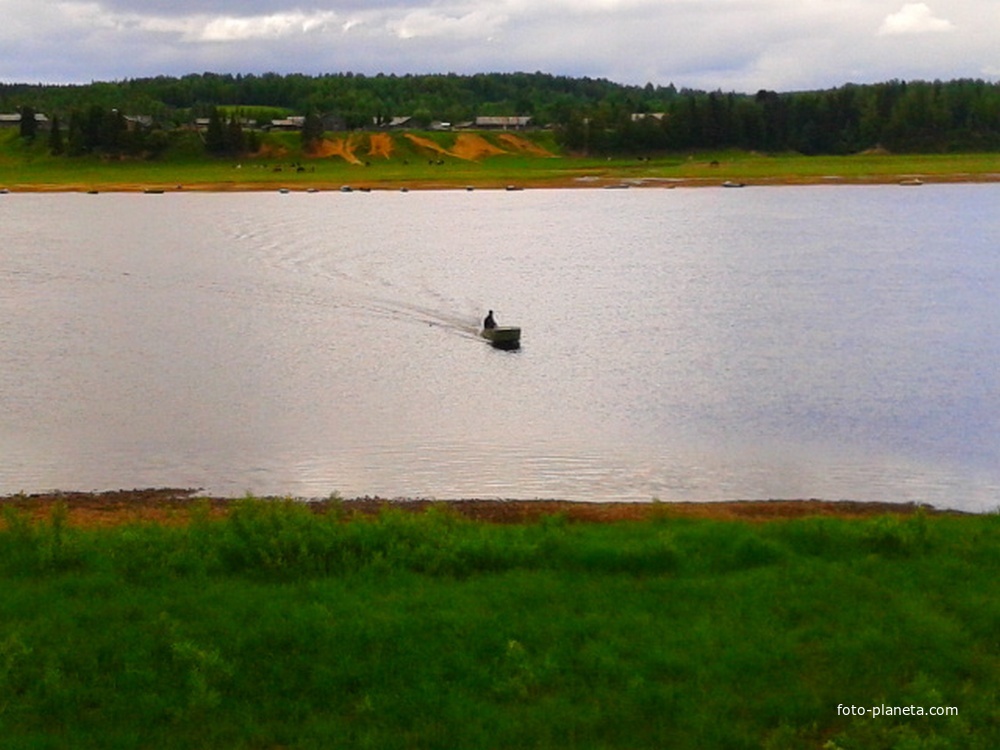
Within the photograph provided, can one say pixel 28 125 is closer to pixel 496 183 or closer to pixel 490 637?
pixel 496 183

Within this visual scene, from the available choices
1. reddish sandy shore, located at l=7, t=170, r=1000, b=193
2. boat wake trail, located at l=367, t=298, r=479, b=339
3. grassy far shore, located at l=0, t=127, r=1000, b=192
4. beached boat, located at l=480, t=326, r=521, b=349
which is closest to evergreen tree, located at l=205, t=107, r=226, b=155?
grassy far shore, located at l=0, t=127, r=1000, b=192

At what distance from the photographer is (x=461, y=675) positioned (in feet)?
35.6

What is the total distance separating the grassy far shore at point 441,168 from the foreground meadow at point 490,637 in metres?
121

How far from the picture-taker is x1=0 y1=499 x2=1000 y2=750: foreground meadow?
391 inches

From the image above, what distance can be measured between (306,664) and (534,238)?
242 ft

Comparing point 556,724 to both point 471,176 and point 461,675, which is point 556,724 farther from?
point 471,176

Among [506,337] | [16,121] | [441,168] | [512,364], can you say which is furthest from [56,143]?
[512,364]

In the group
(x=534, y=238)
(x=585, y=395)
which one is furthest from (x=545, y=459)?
(x=534, y=238)

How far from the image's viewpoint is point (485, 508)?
20.3m

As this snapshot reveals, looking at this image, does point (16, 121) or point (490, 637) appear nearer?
point (490, 637)

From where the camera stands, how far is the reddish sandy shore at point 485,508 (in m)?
19.2

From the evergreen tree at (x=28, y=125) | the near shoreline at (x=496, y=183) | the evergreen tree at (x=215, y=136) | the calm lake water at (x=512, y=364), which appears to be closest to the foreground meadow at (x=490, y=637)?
the calm lake water at (x=512, y=364)

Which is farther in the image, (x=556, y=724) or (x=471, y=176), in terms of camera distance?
(x=471, y=176)

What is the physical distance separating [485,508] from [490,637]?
29.2 feet
